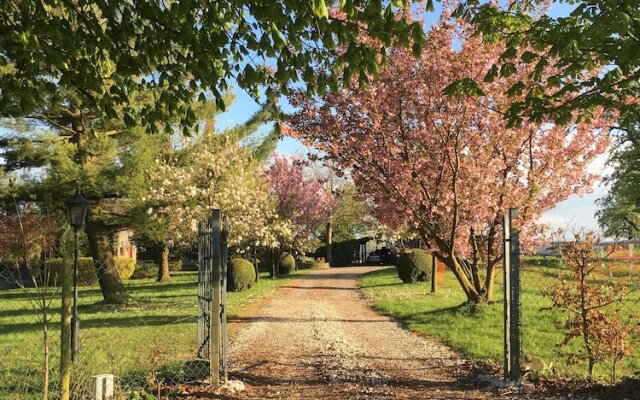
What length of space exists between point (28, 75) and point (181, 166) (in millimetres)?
12562

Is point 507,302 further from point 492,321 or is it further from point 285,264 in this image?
point 285,264

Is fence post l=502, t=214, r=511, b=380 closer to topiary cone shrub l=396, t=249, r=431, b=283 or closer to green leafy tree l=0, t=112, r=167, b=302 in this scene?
green leafy tree l=0, t=112, r=167, b=302

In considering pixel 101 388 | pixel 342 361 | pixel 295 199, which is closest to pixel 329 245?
pixel 295 199

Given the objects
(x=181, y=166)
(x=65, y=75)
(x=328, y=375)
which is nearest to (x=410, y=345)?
(x=328, y=375)

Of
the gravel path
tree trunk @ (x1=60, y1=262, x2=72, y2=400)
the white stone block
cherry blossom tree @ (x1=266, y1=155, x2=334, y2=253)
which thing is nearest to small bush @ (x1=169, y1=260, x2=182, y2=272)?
cherry blossom tree @ (x1=266, y1=155, x2=334, y2=253)

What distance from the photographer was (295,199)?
28.5 m

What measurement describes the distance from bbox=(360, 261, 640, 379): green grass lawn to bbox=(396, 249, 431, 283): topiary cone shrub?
324cm

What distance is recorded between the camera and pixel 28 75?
5.81m

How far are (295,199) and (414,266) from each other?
33.5ft

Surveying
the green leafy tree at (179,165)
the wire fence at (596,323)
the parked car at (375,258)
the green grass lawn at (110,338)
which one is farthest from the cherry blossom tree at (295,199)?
the wire fence at (596,323)

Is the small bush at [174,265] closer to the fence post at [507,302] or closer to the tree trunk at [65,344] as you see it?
the fence post at [507,302]

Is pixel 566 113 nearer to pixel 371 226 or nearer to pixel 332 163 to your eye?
pixel 332 163

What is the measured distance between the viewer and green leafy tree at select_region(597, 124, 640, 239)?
28.8 m

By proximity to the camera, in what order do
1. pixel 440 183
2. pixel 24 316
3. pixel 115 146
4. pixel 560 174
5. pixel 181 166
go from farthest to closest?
pixel 181 166, pixel 115 146, pixel 24 316, pixel 560 174, pixel 440 183
